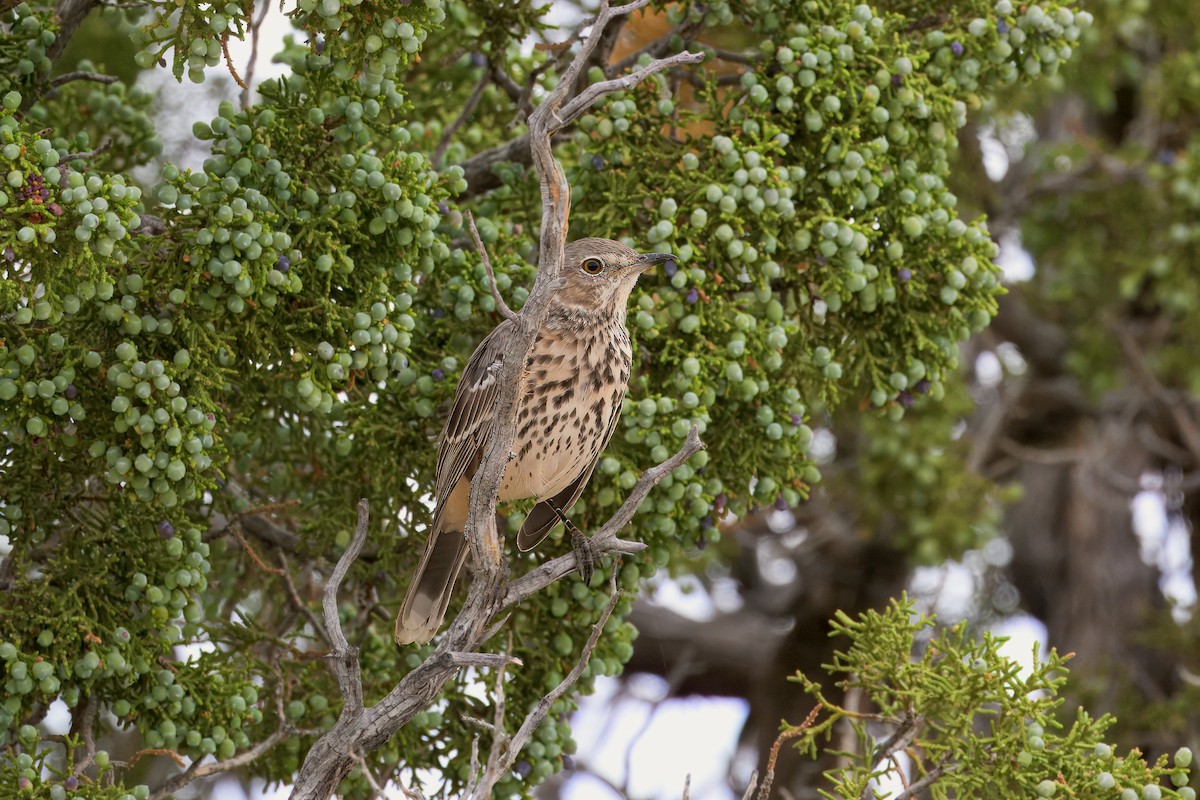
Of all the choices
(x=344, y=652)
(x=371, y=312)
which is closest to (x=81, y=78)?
(x=371, y=312)

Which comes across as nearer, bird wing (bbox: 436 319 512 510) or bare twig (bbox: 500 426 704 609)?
bare twig (bbox: 500 426 704 609)

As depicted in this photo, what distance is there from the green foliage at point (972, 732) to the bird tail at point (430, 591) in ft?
3.58

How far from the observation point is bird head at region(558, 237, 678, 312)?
4172 mm

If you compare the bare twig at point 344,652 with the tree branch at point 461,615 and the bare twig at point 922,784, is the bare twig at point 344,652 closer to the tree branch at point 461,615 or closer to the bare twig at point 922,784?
the tree branch at point 461,615

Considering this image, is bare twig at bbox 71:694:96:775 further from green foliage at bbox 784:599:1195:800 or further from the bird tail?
green foliage at bbox 784:599:1195:800

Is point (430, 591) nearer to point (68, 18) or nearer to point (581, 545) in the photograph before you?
point (581, 545)

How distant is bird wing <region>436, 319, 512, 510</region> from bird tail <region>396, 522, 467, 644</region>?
183 millimetres

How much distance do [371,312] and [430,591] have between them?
87cm

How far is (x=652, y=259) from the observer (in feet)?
13.6

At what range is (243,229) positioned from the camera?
3.79 m

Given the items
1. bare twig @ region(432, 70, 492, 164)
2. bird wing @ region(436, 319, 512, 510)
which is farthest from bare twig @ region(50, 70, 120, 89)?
bird wing @ region(436, 319, 512, 510)

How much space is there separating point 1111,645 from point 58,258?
19.7 ft

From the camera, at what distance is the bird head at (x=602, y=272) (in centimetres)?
417

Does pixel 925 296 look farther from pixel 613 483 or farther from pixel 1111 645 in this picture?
pixel 1111 645
